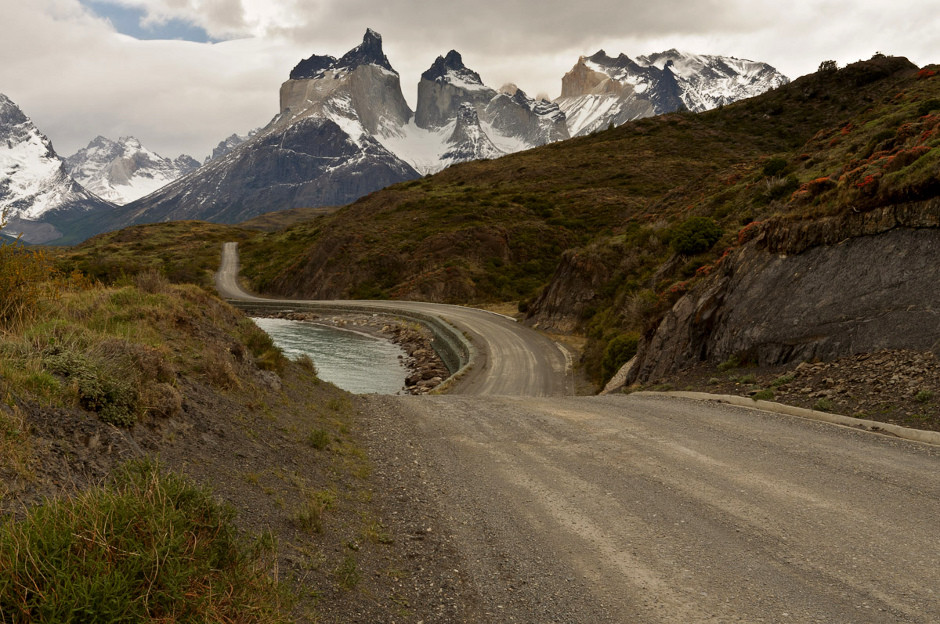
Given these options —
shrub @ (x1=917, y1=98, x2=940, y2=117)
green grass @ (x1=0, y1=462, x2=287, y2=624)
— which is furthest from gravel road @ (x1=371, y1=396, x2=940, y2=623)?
shrub @ (x1=917, y1=98, x2=940, y2=117)

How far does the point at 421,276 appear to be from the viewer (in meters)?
70.1

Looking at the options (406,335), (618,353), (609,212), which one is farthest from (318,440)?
(609,212)

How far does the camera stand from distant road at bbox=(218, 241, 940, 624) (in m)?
5.36

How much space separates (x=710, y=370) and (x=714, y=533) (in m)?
11.8

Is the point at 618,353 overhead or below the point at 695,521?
overhead

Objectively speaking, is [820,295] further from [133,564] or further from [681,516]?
[133,564]

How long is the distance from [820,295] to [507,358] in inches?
831

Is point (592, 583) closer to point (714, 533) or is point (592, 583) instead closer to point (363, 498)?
point (714, 533)

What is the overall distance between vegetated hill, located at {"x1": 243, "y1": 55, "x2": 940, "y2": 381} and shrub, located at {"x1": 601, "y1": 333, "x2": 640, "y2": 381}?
11 centimetres

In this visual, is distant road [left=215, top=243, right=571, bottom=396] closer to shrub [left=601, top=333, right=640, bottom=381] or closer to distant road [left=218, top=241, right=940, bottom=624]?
shrub [left=601, top=333, right=640, bottom=381]

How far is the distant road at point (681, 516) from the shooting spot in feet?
17.6

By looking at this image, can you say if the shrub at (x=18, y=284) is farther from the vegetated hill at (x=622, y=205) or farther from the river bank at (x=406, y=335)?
the river bank at (x=406, y=335)

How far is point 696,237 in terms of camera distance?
2894 cm

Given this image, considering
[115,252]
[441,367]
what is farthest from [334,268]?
[115,252]
